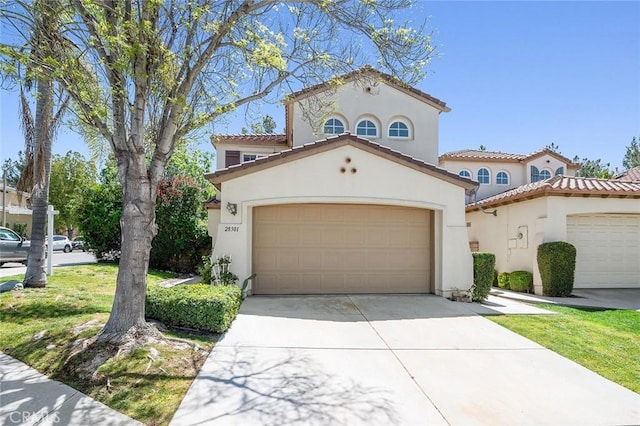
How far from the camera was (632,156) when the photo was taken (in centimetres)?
4225

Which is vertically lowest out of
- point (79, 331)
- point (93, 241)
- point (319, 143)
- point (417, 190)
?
point (79, 331)

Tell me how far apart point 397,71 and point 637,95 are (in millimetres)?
11334

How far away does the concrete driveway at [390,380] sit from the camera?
167 inches

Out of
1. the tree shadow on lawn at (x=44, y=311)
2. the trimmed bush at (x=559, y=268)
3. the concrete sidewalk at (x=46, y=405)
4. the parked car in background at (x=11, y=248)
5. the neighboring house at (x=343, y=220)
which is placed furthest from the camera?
the parked car in background at (x=11, y=248)

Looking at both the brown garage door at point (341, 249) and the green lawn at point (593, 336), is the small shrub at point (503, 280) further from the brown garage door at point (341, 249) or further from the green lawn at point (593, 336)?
the brown garage door at point (341, 249)

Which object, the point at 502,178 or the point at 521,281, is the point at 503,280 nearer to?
the point at 521,281

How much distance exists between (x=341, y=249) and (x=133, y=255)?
6.38m

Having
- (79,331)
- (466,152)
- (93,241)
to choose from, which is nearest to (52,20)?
(79,331)

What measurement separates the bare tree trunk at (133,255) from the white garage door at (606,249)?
14.1 meters

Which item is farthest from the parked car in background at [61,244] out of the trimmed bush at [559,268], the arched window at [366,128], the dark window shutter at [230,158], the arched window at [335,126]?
the trimmed bush at [559,268]

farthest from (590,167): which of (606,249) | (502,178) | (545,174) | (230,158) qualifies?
(230,158)

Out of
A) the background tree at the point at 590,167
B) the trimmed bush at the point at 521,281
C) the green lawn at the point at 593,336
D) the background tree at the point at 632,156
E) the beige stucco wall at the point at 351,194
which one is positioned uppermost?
A: the background tree at the point at 632,156

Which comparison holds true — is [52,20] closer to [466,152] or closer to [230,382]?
[230,382]

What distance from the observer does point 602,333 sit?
25.7 ft
